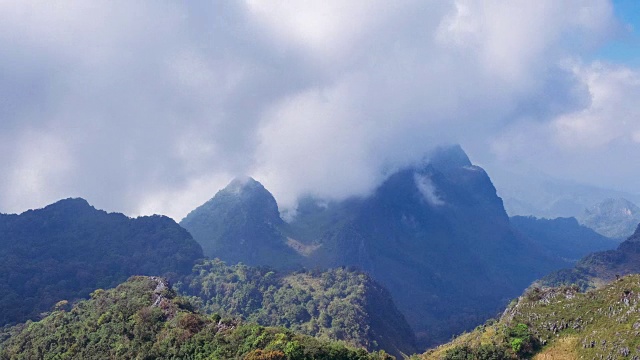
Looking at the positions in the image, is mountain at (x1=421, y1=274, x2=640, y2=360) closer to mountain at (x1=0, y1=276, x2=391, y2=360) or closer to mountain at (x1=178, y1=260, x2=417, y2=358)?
mountain at (x1=0, y1=276, x2=391, y2=360)

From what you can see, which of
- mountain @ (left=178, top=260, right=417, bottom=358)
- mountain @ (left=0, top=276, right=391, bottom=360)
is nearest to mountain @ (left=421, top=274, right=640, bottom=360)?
mountain @ (left=0, top=276, right=391, bottom=360)

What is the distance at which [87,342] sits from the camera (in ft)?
320

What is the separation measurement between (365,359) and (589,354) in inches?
1400

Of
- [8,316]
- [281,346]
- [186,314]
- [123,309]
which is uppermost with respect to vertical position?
[8,316]

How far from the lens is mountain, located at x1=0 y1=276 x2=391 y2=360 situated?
8475 centimetres

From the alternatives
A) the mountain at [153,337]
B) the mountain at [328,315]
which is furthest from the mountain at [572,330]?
the mountain at [328,315]

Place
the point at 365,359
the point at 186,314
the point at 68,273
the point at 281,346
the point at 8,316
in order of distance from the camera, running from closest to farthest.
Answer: the point at 281,346, the point at 365,359, the point at 186,314, the point at 8,316, the point at 68,273

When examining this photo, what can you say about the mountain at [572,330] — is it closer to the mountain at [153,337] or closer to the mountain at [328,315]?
the mountain at [153,337]

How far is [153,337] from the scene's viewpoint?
92.9 meters

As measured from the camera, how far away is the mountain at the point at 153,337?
84750 mm

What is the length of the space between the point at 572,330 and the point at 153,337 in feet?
242

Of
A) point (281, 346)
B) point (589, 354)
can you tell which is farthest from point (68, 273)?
point (589, 354)

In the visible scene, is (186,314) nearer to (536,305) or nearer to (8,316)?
(536,305)

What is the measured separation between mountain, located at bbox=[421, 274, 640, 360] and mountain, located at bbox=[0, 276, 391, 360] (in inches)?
838
